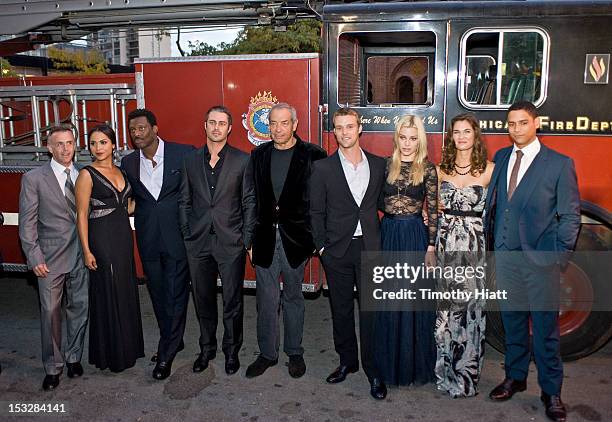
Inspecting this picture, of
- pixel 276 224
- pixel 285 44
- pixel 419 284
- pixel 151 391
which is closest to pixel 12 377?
pixel 151 391

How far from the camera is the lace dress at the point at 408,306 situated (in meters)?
4.07

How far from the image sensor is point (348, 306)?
14.3ft

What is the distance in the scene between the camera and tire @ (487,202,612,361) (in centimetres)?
453

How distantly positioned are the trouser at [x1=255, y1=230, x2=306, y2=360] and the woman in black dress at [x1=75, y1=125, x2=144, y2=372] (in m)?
1.06

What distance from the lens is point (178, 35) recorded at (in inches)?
298

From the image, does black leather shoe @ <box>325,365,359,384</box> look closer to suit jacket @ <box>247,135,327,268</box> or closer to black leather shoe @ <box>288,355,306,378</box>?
black leather shoe @ <box>288,355,306,378</box>

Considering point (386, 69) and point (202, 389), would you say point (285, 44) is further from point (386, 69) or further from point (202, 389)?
point (202, 389)

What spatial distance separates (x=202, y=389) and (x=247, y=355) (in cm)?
73

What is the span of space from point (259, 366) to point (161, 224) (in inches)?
55.6

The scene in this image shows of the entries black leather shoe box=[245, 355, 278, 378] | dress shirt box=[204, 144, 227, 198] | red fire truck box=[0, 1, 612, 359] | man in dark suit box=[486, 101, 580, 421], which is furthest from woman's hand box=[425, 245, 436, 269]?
dress shirt box=[204, 144, 227, 198]

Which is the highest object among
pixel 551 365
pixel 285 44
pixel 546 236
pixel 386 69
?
pixel 285 44

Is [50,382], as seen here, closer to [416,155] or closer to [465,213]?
[416,155]

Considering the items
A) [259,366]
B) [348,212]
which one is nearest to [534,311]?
[348,212]

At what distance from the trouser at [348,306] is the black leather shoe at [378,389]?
4 centimetres
